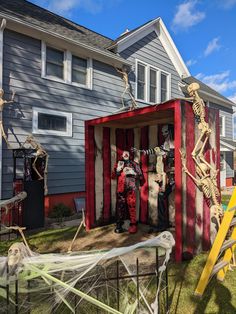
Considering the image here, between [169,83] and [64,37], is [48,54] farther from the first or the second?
[169,83]

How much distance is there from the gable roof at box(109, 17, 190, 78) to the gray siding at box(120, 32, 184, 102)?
7.1 inches

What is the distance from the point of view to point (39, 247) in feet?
15.9

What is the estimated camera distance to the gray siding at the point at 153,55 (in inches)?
425

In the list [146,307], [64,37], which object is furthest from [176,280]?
[64,37]

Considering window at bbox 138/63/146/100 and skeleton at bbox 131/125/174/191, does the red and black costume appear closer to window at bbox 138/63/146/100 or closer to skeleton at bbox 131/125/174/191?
skeleton at bbox 131/125/174/191

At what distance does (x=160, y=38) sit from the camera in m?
12.3

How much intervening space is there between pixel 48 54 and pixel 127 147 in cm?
418

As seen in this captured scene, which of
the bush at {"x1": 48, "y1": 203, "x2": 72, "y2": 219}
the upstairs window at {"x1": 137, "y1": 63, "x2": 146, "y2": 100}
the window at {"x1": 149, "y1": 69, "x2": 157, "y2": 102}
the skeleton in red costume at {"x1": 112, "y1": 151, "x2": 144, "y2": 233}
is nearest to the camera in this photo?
the skeleton in red costume at {"x1": 112, "y1": 151, "x2": 144, "y2": 233}

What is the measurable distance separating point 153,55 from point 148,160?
7150 millimetres

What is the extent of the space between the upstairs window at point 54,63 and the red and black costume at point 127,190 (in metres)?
4.38

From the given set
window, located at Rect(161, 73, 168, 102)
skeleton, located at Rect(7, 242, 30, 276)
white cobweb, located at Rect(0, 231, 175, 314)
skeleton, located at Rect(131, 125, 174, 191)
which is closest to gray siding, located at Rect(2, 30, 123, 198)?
window, located at Rect(161, 73, 168, 102)

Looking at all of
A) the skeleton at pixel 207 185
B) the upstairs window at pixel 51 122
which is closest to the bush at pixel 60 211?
the upstairs window at pixel 51 122

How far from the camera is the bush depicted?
25.1 feet

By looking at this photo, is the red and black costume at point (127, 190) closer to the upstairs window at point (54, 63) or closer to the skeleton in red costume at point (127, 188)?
the skeleton in red costume at point (127, 188)
